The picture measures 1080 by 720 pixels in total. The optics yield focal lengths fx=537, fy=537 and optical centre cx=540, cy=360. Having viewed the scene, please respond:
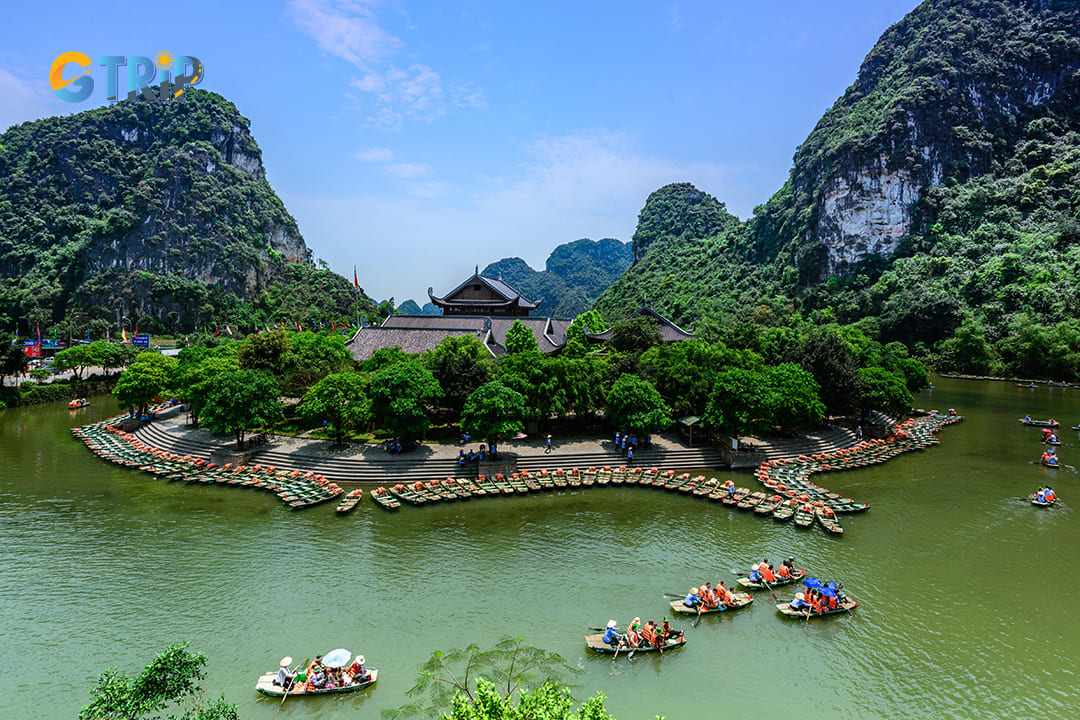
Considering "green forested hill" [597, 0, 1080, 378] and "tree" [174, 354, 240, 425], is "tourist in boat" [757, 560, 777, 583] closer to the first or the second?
"tree" [174, 354, 240, 425]

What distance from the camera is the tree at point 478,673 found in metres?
10.9

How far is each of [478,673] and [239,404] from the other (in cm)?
1996

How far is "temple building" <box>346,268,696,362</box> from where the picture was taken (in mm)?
41000

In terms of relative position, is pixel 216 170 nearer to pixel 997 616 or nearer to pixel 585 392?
pixel 585 392

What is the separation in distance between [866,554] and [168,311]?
387 feet

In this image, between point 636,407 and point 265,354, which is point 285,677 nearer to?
point 636,407

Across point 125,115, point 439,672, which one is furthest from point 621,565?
point 125,115

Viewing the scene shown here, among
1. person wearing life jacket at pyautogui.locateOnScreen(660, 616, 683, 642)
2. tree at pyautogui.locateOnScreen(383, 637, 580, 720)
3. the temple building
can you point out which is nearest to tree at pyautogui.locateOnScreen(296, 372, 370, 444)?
the temple building

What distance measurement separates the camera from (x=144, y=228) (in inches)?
4259

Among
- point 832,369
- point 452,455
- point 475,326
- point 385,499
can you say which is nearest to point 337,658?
point 385,499

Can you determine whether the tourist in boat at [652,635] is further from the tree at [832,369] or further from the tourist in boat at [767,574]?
the tree at [832,369]

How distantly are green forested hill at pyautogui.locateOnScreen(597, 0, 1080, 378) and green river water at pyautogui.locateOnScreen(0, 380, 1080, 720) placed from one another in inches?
1898

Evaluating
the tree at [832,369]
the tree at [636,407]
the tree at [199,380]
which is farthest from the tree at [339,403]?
the tree at [832,369]

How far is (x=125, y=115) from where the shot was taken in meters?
123
